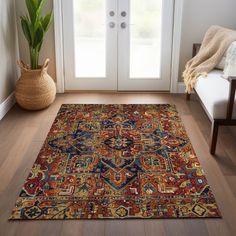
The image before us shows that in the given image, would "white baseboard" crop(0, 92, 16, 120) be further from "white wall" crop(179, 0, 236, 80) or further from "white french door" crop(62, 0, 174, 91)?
"white wall" crop(179, 0, 236, 80)

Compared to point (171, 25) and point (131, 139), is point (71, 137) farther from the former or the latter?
point (171, 25)

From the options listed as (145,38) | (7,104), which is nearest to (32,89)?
(7,104)

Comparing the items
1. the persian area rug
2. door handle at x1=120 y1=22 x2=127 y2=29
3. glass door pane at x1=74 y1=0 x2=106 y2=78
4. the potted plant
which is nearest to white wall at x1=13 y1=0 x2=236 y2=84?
glass door pane at x1=74 y1=0 x2=106 y2=78

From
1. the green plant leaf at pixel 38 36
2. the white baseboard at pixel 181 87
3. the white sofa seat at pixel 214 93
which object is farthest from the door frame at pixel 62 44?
the white sofa seat at pixel 214 93

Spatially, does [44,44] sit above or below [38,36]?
below

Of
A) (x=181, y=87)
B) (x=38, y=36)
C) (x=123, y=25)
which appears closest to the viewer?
(x=38, y=36)

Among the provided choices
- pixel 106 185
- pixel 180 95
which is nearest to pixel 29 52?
pixel 180 95

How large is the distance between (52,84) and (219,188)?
7.36ft

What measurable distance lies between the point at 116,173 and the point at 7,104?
1.78 metres

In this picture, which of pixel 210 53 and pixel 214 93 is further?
pixel 210 53

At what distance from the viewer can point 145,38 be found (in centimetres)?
447

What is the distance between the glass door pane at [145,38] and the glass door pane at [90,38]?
337 mm

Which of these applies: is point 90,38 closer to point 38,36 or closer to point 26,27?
point 38,36

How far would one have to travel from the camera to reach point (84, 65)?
458 cm
